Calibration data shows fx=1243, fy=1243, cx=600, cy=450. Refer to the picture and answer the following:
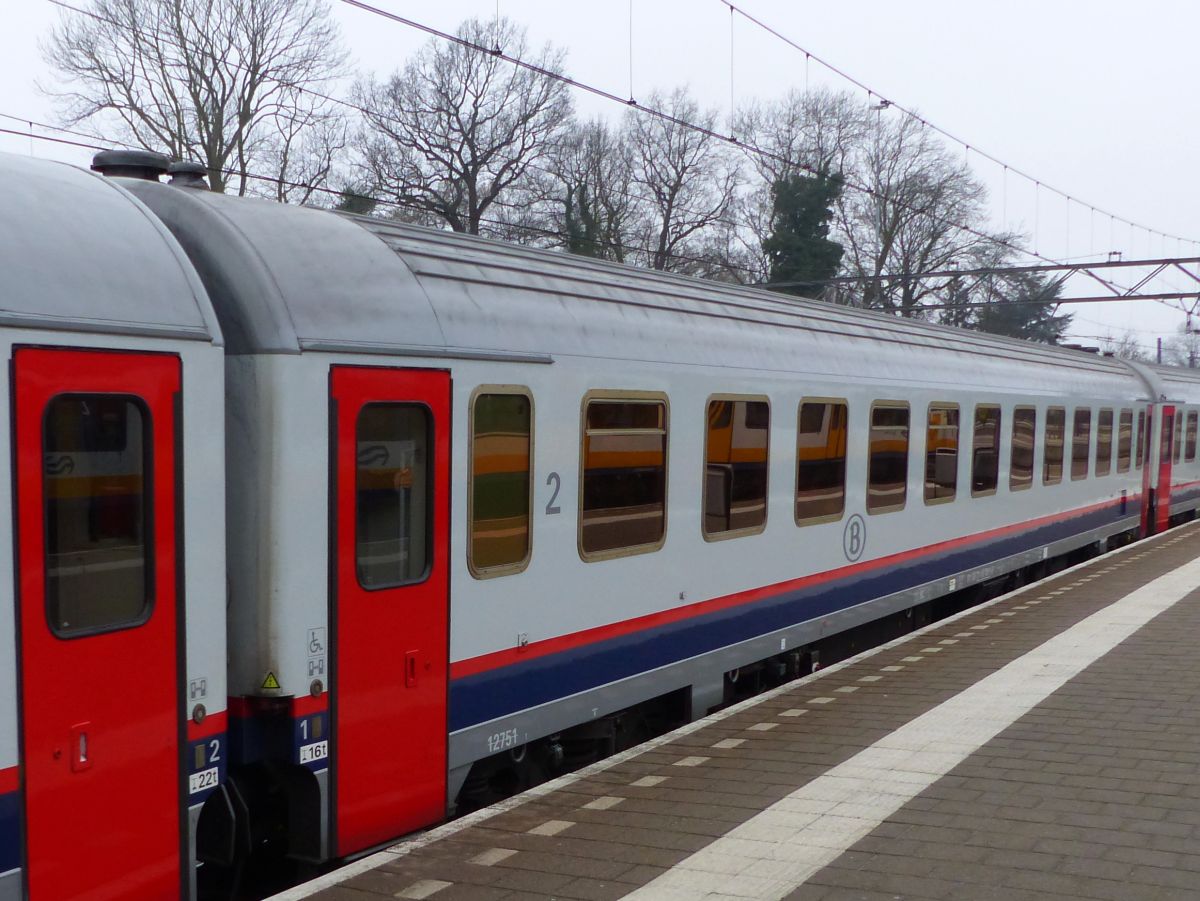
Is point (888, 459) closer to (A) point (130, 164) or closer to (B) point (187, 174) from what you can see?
(B) point (187, 174)

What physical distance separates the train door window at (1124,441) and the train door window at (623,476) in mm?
13584

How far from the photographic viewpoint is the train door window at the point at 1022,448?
45.9 feet

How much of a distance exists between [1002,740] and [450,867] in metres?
3.55

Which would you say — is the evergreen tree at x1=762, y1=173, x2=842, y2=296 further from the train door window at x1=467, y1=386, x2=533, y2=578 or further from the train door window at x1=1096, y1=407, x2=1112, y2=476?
the train door window at x1=467, y1=386, x2=533, y2=578

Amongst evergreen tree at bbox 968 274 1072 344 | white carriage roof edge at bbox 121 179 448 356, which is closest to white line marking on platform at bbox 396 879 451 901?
white carriage roof edge at bbox 121 179 448 356

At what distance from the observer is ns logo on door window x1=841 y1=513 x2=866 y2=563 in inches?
393

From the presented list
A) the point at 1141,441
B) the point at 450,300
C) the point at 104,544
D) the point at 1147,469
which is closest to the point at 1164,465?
the point at 1147,469

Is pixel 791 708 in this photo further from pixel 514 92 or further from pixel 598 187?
pixel 598 187

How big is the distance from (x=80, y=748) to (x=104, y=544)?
0.66m

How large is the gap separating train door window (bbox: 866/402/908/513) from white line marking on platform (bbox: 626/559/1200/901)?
172 cm

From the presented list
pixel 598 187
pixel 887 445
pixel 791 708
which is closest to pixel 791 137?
pixel 598 187

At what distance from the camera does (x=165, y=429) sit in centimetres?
432

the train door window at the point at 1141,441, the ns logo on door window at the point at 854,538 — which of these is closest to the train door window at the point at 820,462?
the ns logo on door window at the point at 854,538

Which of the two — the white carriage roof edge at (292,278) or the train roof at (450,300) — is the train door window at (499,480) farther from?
the white carriage roof edge at (292,278)
